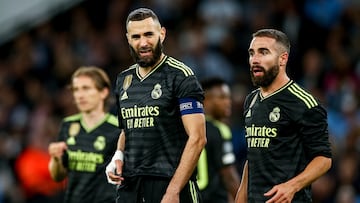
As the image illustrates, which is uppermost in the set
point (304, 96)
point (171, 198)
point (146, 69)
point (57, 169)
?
point (146, 69)

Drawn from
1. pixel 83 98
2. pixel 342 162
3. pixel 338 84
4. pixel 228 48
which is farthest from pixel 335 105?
pixel 83 98

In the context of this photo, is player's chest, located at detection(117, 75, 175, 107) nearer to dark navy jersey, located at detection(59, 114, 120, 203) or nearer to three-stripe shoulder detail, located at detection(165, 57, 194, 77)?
three-stripe shoulder detail, located at detection(165, 57, 194, 77)

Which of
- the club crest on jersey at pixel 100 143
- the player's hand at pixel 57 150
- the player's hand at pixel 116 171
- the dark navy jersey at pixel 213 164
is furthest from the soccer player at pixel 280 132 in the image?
the dark navy jersey at pixel 213 164

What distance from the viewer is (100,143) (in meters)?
9.55

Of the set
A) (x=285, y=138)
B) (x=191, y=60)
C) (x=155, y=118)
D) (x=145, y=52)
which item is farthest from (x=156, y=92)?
(x=191, y=60)

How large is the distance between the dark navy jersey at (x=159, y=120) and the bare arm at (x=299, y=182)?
0.84 meters

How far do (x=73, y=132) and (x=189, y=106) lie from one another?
232 centimetres

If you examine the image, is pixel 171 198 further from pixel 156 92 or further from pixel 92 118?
pixel 92 118

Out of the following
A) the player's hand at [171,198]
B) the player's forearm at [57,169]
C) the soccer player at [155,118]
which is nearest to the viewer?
the player's hand at [171,198]

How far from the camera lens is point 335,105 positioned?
1412 cm

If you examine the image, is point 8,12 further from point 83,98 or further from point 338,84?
point 83,98

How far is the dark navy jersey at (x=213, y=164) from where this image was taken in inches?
415

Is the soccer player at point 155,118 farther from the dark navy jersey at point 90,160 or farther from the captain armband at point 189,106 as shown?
the dark navy jersey at point 90,160

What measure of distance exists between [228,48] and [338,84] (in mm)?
2177
